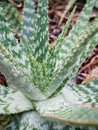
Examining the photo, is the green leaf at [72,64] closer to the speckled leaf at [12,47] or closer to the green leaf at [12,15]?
the speckled leaf at [12,47]

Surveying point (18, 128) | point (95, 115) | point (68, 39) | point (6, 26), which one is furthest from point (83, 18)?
point (95, 115)

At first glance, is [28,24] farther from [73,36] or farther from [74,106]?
[74,106]

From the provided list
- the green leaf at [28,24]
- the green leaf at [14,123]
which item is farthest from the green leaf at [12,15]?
the green leaf at [14,123]

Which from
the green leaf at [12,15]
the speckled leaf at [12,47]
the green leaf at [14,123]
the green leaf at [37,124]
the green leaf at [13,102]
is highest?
the green leaf at [12,15]

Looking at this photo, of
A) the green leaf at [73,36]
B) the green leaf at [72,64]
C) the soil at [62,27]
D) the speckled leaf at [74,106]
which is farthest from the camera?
the soil at [62,27]

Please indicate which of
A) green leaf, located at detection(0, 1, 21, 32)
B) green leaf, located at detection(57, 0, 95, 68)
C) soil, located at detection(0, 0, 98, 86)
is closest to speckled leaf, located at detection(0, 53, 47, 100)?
green leaf, located at detection(57, 0, 95, 68)

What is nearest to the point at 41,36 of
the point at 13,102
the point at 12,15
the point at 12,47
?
the point at 12,47

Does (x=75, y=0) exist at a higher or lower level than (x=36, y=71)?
higher

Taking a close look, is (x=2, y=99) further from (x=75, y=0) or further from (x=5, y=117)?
(x=75, y=0)
